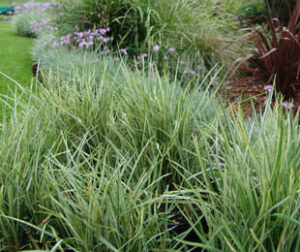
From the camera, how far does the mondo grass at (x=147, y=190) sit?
53.2 inches

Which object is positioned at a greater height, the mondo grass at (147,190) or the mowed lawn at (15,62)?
the mondo grass at (147,190)

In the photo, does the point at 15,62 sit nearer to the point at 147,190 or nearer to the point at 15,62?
the point at 15,62

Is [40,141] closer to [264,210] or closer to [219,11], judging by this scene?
[264,210]

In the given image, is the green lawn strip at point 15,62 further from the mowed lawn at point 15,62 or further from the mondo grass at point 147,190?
the mondo grass at point 147,190

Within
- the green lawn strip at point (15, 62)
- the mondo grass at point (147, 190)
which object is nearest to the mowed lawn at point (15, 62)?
the green lawn strip at point (15, 62)

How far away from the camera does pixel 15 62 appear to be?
7.11 meters

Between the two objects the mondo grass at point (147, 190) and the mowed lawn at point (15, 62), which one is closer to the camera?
the mondo grass at point (147, 190)

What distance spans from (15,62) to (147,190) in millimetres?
6275

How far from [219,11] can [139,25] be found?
2230mm

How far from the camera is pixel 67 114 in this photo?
2344 mm

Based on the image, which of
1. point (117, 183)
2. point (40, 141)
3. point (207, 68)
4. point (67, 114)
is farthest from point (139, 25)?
point (117, 183)

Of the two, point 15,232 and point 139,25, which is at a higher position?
point 139,25

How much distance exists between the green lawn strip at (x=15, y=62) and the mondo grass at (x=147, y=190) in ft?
9.84

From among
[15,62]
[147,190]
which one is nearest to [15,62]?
[15,62]
